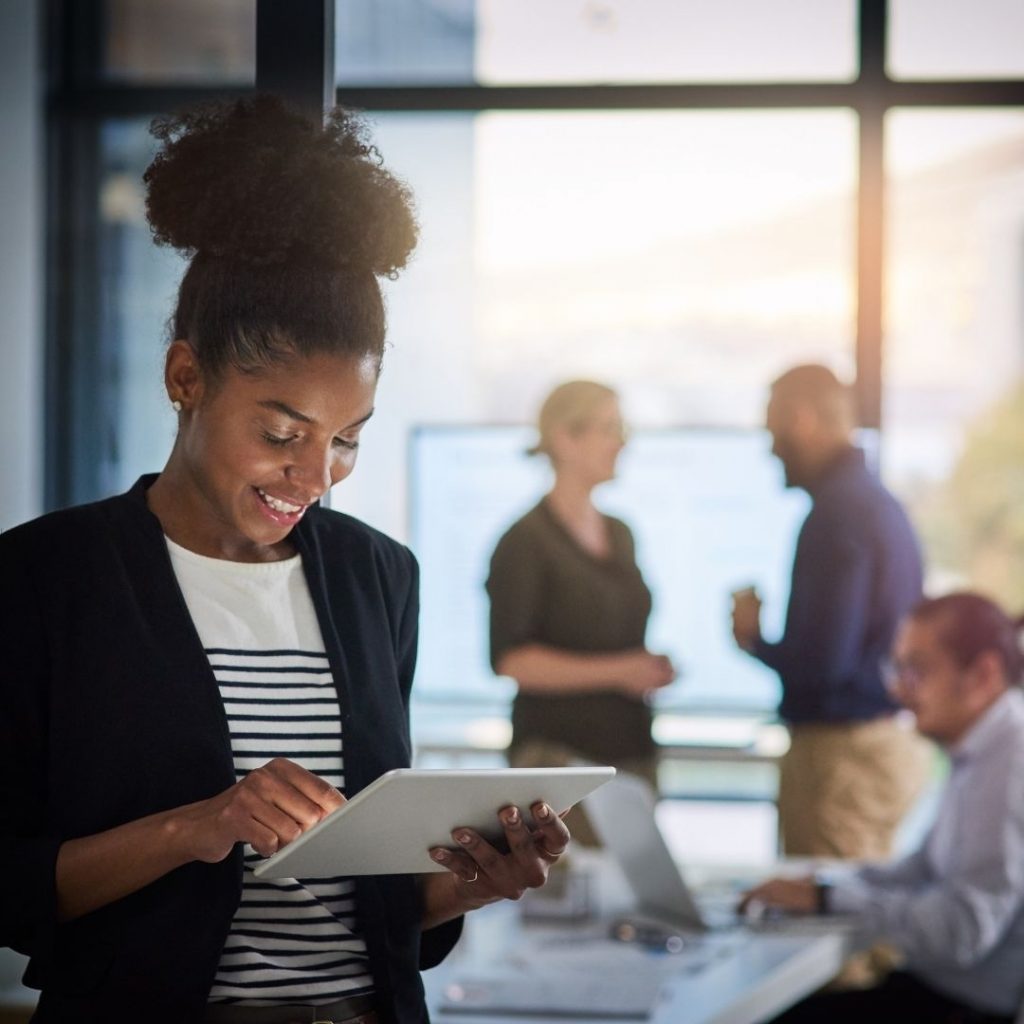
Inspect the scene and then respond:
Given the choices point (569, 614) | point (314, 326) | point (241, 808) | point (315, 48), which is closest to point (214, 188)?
point (314, 326)

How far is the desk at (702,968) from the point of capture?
2.31 m

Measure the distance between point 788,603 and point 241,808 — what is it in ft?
9.04

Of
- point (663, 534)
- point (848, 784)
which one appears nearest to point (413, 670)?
point (848, 784)

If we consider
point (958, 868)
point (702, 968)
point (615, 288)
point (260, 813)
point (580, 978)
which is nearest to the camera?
point (260, 813)

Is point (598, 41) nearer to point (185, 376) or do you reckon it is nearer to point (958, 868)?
point (958, 868)

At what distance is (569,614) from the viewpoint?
3.76m

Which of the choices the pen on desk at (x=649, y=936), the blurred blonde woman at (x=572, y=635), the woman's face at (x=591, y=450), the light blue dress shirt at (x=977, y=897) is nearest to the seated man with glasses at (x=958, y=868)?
the light blue dress shirt at (x=977, y=897)

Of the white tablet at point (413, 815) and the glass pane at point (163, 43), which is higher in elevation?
the glass pane at point (163, 43)

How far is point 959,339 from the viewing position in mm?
5523

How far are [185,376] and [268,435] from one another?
0.32 feet

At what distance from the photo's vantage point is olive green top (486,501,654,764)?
3732 millimetres

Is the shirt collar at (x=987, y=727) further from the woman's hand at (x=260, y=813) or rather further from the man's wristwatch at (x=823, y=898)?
the woman's hand at (x=260, y=813)

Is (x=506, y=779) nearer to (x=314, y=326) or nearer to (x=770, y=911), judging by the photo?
(x=314, y=326)

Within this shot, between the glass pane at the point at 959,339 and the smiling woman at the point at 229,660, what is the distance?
3449mm
